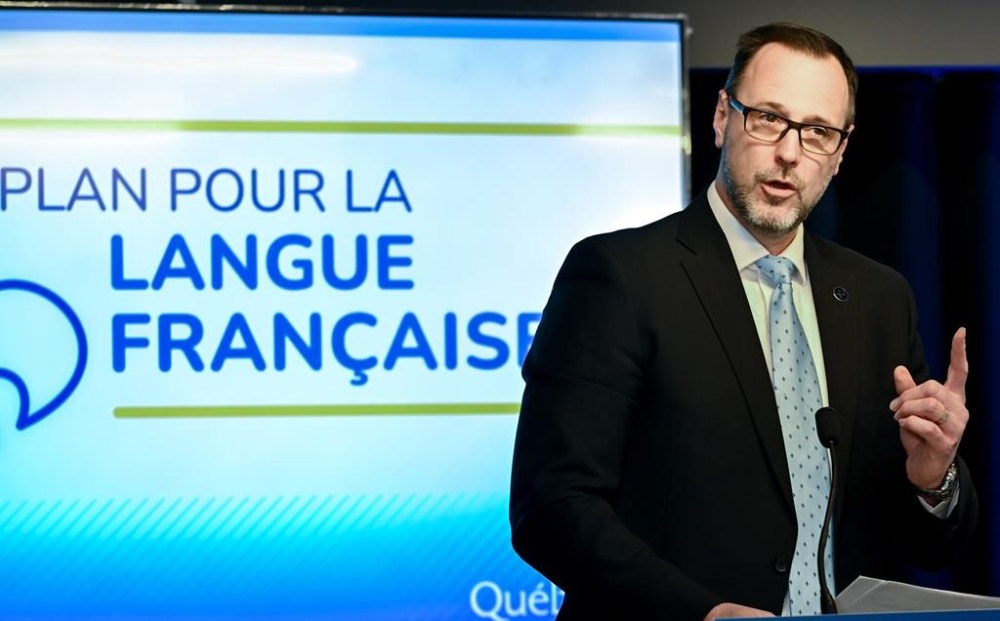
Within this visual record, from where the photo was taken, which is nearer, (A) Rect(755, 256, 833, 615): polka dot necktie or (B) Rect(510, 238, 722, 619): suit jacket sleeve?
(B) Rect(510, 238, 722, 619): suit jacket sleeve

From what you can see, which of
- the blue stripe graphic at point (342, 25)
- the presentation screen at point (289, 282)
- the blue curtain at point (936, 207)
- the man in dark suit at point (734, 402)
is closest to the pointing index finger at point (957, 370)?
the man in dark suit at point (734, 402)

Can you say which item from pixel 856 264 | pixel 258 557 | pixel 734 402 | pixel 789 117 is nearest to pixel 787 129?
pixel 789 117

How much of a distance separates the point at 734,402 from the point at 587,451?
218 millimetres

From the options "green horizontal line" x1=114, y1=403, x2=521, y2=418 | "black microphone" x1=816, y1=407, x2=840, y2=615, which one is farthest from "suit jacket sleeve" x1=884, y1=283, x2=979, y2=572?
"green horizontal line" x1=114, y1=403, x2=521, y2=418

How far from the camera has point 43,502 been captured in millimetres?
3387

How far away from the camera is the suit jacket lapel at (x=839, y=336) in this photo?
1738 mm

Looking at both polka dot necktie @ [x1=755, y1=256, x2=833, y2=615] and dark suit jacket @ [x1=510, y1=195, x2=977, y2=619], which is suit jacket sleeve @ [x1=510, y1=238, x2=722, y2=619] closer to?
dark suit jacket @ [x1=510, y1=195, x2=977, y2=619]

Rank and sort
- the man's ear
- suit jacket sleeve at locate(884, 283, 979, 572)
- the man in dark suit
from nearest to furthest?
1. the man in dark suit
2. suit jacket sleeve at locate(884, 283, 979, 572)
3. the man's ear

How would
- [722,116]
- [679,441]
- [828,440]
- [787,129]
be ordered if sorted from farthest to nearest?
[722,116]
[787,129]
[679,441]
[828,440]

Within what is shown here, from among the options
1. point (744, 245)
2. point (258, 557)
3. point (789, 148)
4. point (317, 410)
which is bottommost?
point (258, 557)

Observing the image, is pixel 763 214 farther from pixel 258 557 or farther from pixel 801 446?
pixel 258 557

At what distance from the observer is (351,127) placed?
11.6 feet

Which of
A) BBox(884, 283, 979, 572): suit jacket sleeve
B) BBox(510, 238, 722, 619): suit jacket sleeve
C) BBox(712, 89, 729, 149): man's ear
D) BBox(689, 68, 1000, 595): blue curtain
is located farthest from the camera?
BBox(689, 68, 1000, 595): blue curtain

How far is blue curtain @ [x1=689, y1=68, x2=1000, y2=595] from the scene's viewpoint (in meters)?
4.02
